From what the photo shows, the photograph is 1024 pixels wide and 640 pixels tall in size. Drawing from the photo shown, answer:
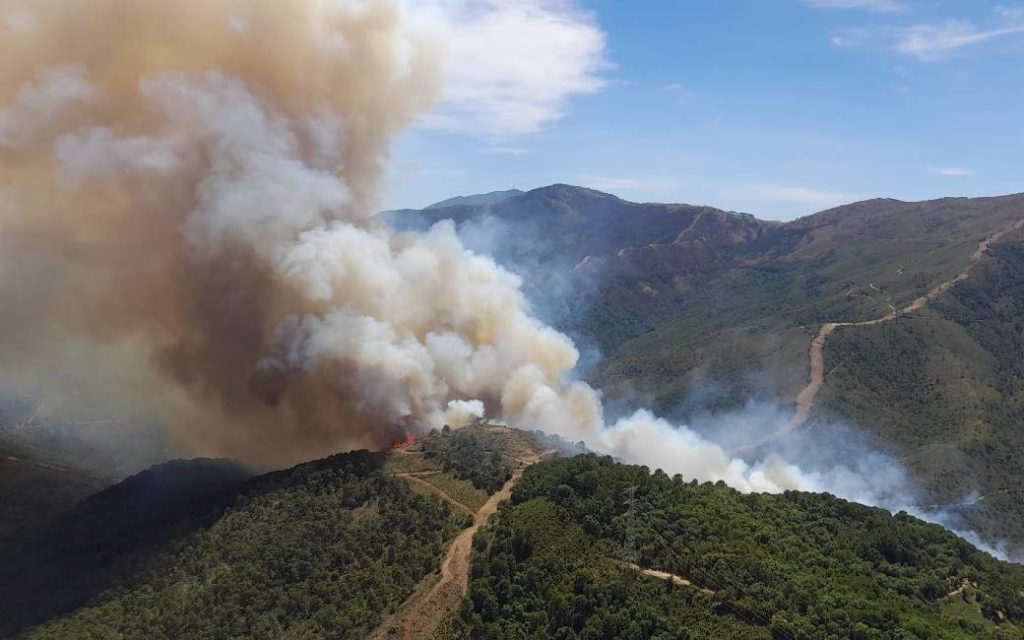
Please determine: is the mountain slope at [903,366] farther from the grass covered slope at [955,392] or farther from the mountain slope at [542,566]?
the mountain slope at [542,566]

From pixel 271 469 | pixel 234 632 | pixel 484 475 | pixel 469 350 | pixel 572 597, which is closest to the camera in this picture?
pixel 572 597

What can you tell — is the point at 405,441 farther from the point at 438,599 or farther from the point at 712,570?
the point at 712,570

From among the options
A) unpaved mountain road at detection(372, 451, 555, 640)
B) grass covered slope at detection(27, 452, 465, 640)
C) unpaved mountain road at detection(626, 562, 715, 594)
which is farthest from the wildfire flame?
unpaved mountain road at detection(626, 562, 715, 594)

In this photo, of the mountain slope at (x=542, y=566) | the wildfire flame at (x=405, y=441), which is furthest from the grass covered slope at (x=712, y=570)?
the wildfire flame at (x=405, y=441)

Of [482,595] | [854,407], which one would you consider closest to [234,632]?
[482,595]

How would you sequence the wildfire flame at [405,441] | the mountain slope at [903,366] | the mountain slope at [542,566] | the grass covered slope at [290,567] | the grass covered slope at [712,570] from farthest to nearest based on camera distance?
the mountain slope at [903,366] < the wildfire flame at [405,441] < the grass covered slope at [290,567] < the mountain slope at [542,566] < the grass covered slope at [712,570]

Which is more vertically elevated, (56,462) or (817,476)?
(56,462)

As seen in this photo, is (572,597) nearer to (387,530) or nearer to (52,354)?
(387,530)
